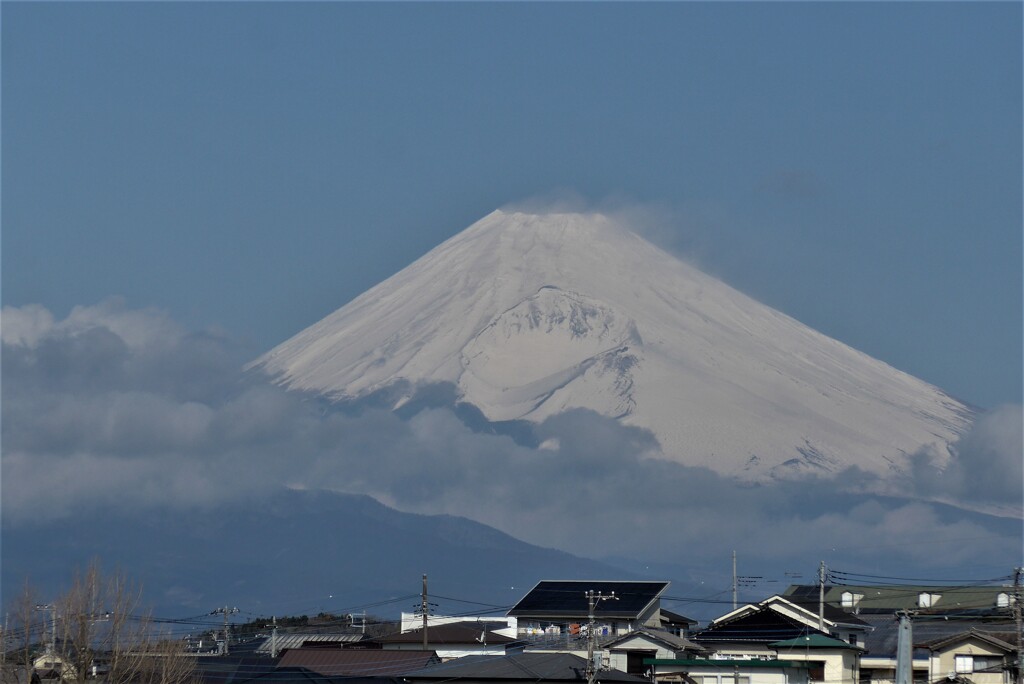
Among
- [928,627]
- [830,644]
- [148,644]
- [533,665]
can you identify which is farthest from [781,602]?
[148,644]

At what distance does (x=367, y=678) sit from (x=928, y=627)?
2394 centimetres

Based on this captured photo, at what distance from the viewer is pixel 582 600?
7856 centimetres

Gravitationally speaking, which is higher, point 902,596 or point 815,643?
point 902,596

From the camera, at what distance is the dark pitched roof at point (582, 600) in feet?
246

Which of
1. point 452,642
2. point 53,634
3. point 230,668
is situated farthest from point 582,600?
point 53,634

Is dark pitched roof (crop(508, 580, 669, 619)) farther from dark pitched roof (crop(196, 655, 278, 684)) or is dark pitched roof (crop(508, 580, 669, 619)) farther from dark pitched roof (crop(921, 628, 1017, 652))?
dark pitched roof (crop(921, 628, 1017, 652))

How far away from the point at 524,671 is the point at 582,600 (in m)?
25.4

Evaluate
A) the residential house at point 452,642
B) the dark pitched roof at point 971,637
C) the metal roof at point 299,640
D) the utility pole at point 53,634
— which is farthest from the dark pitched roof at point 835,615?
the utility pole at point 53,634

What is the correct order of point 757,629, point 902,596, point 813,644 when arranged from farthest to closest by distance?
point 902,596
point 757,629
point 813,644

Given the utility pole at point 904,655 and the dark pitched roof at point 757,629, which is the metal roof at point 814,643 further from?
the utility pole at point 904,655

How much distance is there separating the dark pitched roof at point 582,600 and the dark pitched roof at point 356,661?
8273 millimetres

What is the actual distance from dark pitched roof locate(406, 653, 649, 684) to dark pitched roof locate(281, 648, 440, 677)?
386 inches

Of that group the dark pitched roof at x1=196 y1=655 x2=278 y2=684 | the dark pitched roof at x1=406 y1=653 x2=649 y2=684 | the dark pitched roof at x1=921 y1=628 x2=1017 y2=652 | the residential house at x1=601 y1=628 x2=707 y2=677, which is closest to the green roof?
the dark pitched roof at x1=921 y1=628 x2=1017 y2=652

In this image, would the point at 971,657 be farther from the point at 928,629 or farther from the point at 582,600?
the point at 582,600
